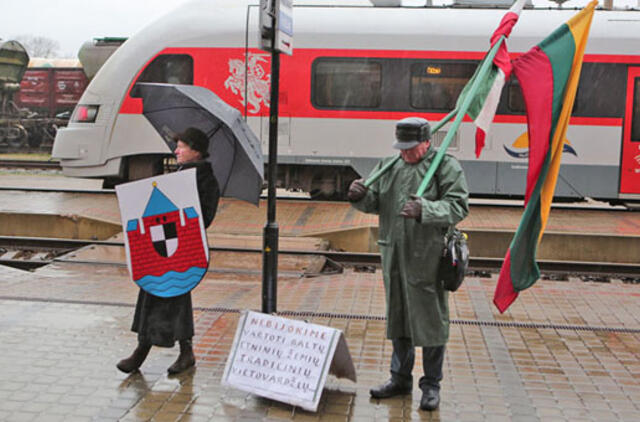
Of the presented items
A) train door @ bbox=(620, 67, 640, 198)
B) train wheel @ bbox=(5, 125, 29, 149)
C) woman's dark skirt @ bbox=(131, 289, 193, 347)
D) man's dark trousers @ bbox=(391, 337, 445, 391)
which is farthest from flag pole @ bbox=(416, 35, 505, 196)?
train wheel @ bbox=(5, 125, 29, 149)

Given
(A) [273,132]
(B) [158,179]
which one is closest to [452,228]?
(A) [273,132]

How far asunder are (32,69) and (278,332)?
94.5 feet

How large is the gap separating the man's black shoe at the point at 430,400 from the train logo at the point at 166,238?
5.39 feet

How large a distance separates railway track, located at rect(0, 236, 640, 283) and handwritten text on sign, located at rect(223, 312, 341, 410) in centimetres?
453

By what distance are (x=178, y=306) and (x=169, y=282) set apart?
0.20 metres

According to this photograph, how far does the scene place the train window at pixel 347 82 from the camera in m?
12.5

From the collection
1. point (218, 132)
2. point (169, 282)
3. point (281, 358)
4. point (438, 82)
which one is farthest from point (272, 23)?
point (438, 82)

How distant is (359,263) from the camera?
32.8 ft

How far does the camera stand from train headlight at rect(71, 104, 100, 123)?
12867mm

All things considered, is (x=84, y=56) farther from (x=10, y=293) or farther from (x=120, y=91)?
(x=10, y=293)

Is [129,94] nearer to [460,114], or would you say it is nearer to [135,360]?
[135,360]

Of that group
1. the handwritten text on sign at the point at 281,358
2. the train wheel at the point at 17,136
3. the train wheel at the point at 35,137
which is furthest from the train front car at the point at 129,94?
the train wheel at the point at 35,137

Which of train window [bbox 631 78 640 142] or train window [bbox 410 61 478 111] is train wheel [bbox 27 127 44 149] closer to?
train window [bbox 410 61 478 111]

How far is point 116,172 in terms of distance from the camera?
42.3 ft
